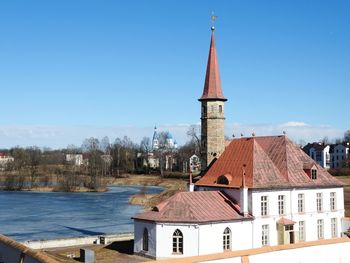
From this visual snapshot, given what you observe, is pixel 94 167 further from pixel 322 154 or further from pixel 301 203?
pixel 301 203

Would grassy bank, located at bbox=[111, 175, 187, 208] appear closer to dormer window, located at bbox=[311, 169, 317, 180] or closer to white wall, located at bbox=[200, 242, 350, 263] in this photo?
dormer window, located at bbox=[311, 169, 317, 180]

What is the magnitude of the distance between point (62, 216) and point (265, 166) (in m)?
31.6

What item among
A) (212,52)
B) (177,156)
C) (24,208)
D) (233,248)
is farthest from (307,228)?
(177,156)

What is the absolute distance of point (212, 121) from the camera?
1501 inches

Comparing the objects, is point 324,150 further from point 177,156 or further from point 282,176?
point 282,176

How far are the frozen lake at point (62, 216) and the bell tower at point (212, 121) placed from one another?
1369 centimetres

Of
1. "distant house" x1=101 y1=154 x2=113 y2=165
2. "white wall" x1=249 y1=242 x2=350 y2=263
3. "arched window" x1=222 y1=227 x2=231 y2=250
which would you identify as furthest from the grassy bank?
"white wall" x1=249 y1=242 x2=350 y2=263

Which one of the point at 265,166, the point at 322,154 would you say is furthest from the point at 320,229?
the point at 322,154

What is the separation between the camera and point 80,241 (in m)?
35.2

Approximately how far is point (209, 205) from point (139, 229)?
175 inches

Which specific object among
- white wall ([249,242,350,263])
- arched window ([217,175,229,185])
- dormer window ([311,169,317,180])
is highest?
dormer window ([311,169,317,180])

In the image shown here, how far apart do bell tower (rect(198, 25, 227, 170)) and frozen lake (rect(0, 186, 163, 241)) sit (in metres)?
13.7

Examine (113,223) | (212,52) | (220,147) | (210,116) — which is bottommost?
(113,223)

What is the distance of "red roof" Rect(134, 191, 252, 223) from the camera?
95.3ft
